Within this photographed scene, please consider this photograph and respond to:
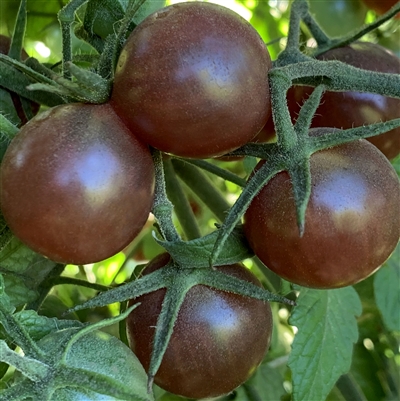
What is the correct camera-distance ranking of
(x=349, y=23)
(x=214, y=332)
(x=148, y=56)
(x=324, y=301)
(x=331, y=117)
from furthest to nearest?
1. (x=349, y=23)
2. (x=324, y=301)
3. (x=331, y=117)
4. (x=214, y=332)
5. (x=148, y=56)

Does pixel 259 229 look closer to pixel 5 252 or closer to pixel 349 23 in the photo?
pixel 5 252

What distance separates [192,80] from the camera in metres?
0.56

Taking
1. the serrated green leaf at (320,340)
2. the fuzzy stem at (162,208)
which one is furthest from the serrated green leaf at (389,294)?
the fuzzy stem at (162,208)

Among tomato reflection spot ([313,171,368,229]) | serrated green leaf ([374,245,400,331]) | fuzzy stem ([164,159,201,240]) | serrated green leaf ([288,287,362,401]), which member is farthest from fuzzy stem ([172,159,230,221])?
tomato reflection spot ([313,171,368,229])

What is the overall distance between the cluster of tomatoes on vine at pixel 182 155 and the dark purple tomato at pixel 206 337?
0.23 feet

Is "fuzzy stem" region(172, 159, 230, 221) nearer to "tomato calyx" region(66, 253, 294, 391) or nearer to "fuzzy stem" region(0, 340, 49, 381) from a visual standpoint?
"tomato calyx" region(66, 253, 294, 391)

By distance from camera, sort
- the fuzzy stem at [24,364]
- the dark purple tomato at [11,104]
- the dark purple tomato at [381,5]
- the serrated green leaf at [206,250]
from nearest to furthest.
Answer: the fuzzy stem at [24,364]
the serrated green leaf at [206,250]
the dark purple tomato at [11,104]
the dark purple tomato at [381,5]

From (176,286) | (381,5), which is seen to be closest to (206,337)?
(176,286)

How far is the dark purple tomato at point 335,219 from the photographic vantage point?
0.61m

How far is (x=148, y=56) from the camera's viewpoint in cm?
57

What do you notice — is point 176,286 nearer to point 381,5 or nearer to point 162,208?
point 162,208

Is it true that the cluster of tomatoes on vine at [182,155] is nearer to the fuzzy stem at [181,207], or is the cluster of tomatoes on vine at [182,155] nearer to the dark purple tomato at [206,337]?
the dark purple tomato at [206,337]

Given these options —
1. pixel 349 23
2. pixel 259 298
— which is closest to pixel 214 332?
pixel 259 298

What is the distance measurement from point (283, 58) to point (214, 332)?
0.32 metres
